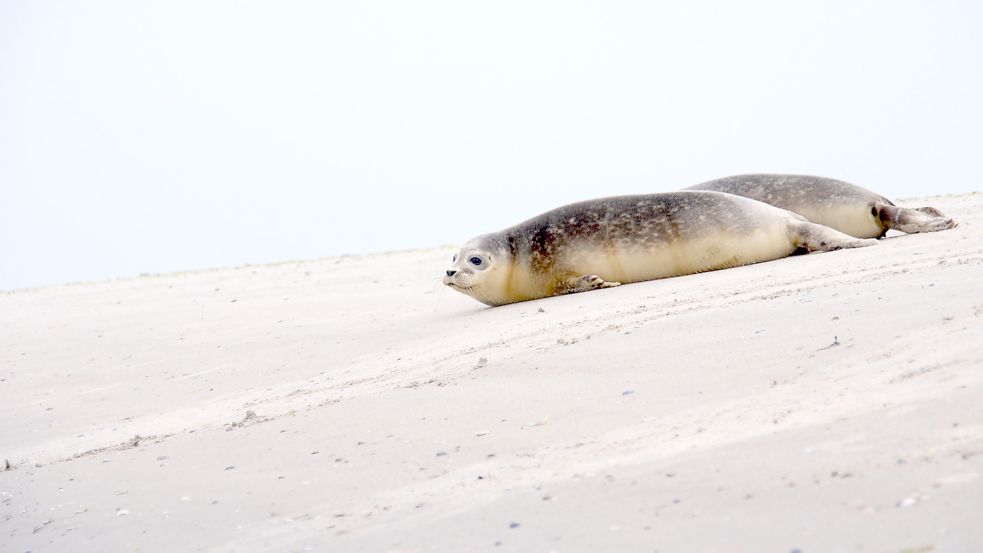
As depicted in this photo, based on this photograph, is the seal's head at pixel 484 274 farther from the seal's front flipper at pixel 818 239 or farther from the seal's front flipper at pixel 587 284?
the seal's front flipper at pixel 818 239

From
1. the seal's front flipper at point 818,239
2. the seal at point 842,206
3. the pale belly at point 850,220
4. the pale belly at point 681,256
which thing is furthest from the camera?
the pale belly at point 850,220

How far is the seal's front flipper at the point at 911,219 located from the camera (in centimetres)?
688

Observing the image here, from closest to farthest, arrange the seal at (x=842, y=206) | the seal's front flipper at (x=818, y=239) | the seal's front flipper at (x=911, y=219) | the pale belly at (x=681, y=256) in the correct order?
the seal's front flipper at (x=818, y=239), the pale belly at (x=681, y=256), the seal's front flipper at (x=911, y=219), the seal at (x=842, y=206)

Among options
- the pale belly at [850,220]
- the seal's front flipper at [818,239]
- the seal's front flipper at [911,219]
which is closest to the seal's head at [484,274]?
the seal's front flipper at [818,239]

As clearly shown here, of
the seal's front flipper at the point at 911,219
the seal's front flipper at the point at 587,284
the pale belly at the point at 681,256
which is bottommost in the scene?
the seal's front flipper at the point at 587,284

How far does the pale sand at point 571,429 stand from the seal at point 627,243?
430mm

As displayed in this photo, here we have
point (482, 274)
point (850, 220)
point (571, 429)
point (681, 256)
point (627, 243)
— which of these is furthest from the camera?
point (850, 220)

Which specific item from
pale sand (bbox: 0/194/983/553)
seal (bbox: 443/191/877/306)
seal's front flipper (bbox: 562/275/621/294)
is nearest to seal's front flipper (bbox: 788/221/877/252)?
seal (bbox: 443/191/877/306)

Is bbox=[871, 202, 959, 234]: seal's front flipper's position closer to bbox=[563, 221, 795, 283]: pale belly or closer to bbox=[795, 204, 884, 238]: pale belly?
bbox=[795, 204, 884, 238]: pale belly

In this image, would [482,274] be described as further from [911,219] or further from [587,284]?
[911,219]

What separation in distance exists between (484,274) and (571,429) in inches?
151

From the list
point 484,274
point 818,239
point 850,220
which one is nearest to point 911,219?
point 850,220

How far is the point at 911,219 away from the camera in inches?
276

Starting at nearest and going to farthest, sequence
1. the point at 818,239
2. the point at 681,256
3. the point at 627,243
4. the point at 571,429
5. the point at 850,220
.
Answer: the point at 571,429 < the point at 818,239 < the point at 681,256 < the point at 627,243 < the point at 850,220
